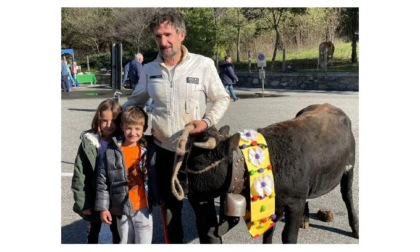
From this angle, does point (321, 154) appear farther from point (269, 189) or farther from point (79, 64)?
point (79, 64)

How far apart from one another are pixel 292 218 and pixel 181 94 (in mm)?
1210

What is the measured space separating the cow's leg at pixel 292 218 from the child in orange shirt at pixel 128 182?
101 centimetres

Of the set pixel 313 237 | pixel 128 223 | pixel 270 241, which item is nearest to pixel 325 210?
pixel 313 237

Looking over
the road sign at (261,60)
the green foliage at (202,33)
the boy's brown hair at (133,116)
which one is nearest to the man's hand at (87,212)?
the boy's brown hair at (133,116)

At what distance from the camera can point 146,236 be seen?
3.40 metres

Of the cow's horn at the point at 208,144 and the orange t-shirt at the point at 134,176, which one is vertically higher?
the cow's horn at the point at 208,144

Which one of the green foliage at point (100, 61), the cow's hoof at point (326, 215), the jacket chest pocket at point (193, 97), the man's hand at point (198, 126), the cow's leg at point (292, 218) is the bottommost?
the cow's hoof at point (326, 215)

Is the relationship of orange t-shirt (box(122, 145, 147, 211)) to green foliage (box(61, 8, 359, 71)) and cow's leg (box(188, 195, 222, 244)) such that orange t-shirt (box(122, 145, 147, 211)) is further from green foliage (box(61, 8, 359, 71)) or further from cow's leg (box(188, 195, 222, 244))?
green foliage (box(61, 8, 359, 71))

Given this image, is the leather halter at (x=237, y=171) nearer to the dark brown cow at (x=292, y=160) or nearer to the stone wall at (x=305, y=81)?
the dark brown cow at (x=292, y=160)

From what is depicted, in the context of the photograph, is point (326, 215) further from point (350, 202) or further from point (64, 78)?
point (64, 78)

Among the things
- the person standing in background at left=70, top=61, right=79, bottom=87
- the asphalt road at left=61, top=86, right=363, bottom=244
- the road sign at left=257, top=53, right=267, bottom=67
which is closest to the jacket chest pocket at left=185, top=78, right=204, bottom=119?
the asphalt road at left=61, top=86, right=363, bottom=244

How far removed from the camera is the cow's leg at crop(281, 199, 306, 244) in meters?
3.38

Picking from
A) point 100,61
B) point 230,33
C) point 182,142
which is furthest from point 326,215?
point 100,61

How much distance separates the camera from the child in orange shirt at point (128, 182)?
330 cm
